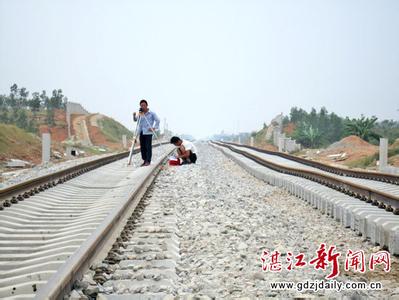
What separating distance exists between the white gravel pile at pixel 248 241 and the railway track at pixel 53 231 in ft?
2.51

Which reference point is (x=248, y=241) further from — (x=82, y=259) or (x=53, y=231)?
(x=53, y=231)

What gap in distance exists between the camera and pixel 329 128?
51.2m

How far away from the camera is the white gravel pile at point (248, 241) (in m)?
3.36

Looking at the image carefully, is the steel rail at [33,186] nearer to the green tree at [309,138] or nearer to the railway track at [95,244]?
the railway track at [95,244]

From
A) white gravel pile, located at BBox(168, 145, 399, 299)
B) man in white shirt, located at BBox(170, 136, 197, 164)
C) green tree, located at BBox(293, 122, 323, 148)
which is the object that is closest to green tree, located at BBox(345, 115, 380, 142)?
green tree, located at BBox(293, 122, 323, 148)

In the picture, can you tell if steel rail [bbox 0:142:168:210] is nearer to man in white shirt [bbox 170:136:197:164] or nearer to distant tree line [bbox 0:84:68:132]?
man in white shirt [bbox 170:136:197:164]

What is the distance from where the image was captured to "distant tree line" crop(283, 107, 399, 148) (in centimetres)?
3616

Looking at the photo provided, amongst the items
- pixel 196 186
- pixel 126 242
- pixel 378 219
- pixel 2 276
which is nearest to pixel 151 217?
pixel 126 242

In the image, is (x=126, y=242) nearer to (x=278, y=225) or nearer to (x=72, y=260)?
(x=72, y=260)

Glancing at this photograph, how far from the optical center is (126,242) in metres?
4.42

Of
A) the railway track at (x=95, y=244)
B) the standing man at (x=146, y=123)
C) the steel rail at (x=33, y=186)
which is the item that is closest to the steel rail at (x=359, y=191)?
the railway track at (x=95, y=244)

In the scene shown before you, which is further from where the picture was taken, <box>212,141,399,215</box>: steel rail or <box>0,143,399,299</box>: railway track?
<box>212,141,399,215</box>: steel rail

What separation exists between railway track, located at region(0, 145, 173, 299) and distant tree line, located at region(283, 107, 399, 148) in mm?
27905

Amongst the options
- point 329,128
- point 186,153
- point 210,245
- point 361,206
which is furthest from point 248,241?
point 329,128
